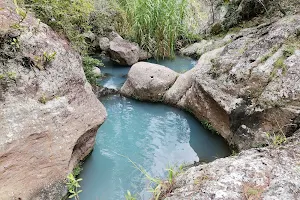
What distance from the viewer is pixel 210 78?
409 cm

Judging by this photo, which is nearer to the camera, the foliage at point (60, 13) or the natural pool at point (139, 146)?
the natural pool at point (139, 146)

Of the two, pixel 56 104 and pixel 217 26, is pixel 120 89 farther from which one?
pixel 217 26

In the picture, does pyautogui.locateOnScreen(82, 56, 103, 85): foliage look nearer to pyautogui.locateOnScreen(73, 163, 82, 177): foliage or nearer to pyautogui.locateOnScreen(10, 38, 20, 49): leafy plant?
pyautogui.locateOnScreen(10, 38, 20, 49): leafy plant

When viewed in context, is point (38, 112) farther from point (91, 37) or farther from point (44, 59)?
point (91, 37)

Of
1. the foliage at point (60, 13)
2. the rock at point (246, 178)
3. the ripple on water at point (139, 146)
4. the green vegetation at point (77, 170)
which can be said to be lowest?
the ripple on water at point (139, 146)

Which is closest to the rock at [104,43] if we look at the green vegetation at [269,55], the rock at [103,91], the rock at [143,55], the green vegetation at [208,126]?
the rock at [143,55]

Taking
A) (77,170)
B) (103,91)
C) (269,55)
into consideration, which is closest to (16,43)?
(77,170)

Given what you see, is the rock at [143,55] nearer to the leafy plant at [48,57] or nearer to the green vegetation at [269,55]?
the green vegetation at [269,55]

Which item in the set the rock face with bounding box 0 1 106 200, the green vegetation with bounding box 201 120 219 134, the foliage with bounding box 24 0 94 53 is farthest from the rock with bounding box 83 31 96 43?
the green vegetation with bounding box 201 120 219 134

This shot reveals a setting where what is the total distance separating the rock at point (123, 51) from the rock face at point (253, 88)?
225cm

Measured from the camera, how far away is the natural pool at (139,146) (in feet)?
9.81

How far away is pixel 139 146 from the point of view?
369 centimetres

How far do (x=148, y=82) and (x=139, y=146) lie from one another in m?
1.53

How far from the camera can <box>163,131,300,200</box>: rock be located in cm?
169
